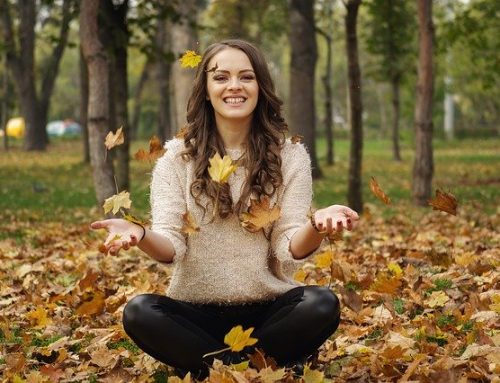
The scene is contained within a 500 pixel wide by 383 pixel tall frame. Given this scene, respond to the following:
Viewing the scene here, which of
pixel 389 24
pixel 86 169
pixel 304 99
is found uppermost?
pixel 389 24

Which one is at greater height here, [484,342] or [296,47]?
[296,47]

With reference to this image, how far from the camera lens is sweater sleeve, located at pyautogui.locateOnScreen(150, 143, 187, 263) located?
3.69m

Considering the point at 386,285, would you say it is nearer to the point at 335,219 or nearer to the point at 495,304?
the point at 495,304

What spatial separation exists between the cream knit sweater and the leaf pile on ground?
1.05ft

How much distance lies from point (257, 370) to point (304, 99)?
44.4 ft

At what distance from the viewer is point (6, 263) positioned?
7.15 meters

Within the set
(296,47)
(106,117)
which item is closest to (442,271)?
(106,117)

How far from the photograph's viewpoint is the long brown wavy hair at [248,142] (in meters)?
3.77

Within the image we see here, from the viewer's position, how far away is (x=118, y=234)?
3.21 m

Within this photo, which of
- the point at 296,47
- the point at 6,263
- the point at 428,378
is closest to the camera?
the point at 428,378

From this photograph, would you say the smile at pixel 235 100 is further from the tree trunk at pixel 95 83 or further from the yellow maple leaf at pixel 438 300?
the tree trunk at pixel 95 83

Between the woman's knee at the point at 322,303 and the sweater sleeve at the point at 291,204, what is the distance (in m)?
0.16

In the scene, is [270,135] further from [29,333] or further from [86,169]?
[86,169]

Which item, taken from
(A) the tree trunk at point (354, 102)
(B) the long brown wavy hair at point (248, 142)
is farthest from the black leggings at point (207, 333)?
(A) the tree trunk at point (354, 102)
